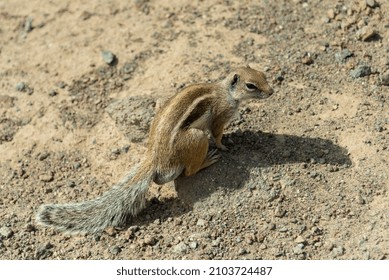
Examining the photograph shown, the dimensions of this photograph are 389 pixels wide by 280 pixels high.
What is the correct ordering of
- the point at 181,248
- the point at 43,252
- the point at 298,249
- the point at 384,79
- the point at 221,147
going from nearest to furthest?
the point at 298,249, the point at 181,248, the point at 43,252, the point at 221,147, the point at 384,79

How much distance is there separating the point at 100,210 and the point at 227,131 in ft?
5.93

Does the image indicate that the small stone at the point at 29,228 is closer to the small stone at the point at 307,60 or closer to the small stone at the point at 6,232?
the small stone at the point at 6,232

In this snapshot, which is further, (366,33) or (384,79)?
(366,33)

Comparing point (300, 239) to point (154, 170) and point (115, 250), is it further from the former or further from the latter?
point (115, 250)

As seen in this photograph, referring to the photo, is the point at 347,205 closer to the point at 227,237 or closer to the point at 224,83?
the point at 227,237

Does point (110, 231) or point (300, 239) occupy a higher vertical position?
point (300, 239)

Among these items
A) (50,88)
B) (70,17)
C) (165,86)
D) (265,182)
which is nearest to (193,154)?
(265,182)

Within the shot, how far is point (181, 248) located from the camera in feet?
21.1

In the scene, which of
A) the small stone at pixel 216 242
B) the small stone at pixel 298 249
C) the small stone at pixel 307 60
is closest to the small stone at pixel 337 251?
the small stone at pixel 298 249

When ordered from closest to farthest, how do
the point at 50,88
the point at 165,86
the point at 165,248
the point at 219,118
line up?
the point at 165,248 → the point at 219,118 → the point at 165,86 → the point at 50,88

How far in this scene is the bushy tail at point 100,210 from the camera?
21.7 ft

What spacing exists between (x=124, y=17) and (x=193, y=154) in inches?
131

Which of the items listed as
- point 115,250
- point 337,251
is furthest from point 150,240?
point 337,251

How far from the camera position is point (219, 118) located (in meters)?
7.04
